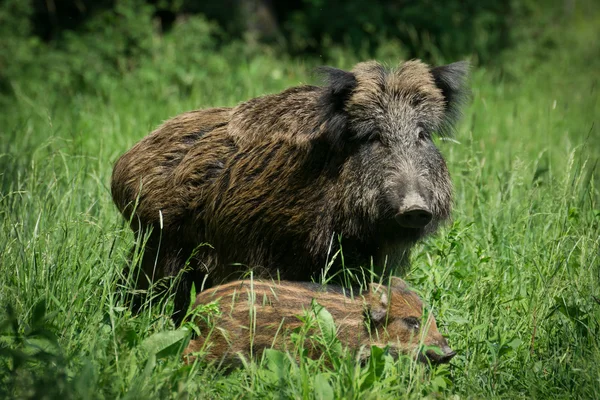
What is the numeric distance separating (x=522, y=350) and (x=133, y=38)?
8.07m

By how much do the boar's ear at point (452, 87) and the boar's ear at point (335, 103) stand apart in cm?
55

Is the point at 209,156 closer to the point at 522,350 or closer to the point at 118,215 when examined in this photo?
the point at 118,215

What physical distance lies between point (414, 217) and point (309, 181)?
0.69 meters

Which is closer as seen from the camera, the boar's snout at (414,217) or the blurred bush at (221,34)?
the boar's snout at (414,217)

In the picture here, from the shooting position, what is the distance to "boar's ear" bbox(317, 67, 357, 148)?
4.41 m

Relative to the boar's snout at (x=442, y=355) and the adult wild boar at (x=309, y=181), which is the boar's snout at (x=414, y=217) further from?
the boar's snout at (x=442, y=355)

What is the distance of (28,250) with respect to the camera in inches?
164

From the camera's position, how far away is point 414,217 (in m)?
4.03

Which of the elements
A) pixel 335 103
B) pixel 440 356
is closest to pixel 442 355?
pixel 440 356

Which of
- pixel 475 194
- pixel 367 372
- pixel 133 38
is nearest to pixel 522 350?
pixel 367 372

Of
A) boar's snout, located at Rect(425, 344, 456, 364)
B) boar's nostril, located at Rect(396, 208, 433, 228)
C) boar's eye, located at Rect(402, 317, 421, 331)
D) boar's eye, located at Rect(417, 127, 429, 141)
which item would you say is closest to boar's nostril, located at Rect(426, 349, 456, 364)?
boar's snout, located at Rect(425, 344, 456, 364)

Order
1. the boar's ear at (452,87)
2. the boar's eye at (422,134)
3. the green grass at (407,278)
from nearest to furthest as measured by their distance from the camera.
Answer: the green grass at (407,278) < the boar's eye at (422,134) < the boar's ear at (452,87)

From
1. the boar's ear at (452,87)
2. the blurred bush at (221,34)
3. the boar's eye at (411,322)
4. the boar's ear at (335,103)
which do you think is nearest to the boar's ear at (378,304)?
the boar's eye at (411,322)

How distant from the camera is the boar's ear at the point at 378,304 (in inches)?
154
